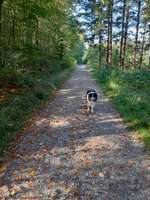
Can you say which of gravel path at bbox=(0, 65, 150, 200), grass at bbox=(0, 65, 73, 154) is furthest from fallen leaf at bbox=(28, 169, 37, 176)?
grass at bbox=(0, 65, 73, 154)

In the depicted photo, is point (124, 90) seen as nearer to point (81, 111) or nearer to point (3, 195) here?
point (81, 111)

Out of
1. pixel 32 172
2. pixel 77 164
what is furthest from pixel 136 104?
pixel 32 172

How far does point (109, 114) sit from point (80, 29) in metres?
27.1

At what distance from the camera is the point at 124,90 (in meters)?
15.4

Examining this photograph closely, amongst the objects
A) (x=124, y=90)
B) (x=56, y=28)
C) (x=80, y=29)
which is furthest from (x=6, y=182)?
(x=80, y=29)

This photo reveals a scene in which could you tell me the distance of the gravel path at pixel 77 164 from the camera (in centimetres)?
539

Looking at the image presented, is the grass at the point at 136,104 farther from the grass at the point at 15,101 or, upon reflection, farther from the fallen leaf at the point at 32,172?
the grass at the point at 15,101

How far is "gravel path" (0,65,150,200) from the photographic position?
5.39 meters

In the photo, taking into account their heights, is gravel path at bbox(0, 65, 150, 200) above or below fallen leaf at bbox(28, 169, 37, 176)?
above

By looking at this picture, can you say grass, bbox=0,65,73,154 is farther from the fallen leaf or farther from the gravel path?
the fallen leaf

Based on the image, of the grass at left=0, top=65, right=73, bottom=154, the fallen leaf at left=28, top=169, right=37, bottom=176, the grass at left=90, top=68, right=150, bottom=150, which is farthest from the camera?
the grass at left=90, top=68, right=150, bottom=150

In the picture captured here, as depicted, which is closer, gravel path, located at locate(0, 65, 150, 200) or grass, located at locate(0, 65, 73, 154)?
gravel path, located at locate(0, 65, 150, 200)

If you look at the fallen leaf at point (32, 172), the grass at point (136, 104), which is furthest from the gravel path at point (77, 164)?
the grass at point (136, 104)

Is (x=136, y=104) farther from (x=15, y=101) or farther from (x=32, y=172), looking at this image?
(x=32, y=172)
